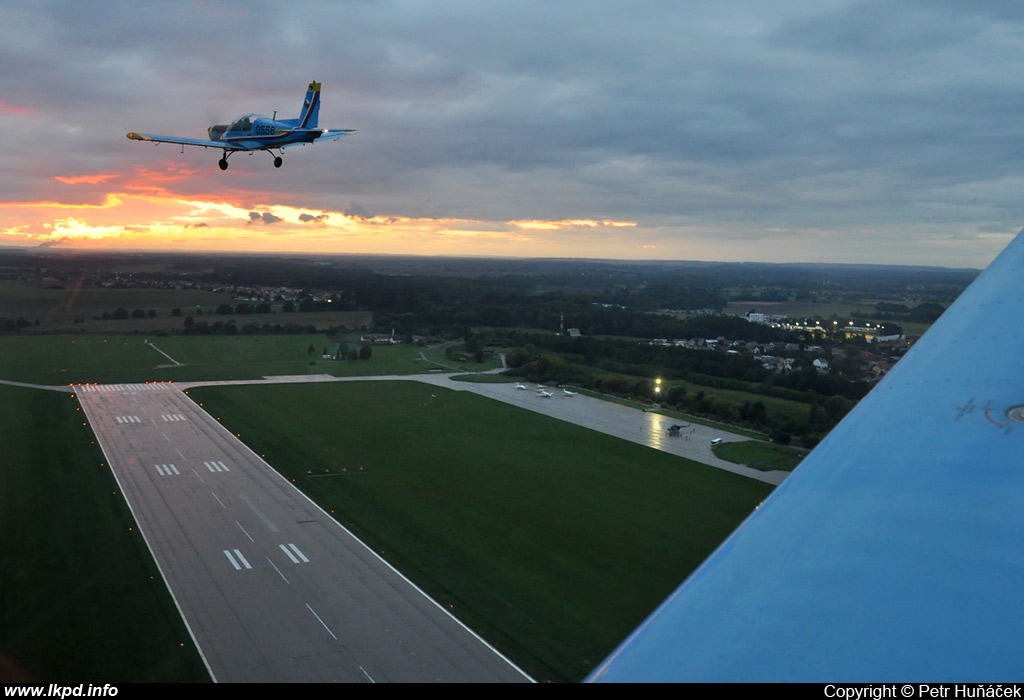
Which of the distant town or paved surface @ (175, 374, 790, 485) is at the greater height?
the distant town

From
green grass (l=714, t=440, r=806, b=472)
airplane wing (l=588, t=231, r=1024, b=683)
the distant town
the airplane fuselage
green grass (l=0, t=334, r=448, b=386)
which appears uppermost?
the airplane fuselage

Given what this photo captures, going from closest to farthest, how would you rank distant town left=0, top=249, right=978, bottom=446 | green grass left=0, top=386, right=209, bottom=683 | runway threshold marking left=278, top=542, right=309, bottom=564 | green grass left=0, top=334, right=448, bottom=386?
green grass left=0, top=386, right=209, bottom=683 → runway threshold marking left=278, top=542, right=309, bottom=564 → distant town left=0, top=249, right=978, bottom=446 → green grass left=0, top=334, right=448, bottom=386

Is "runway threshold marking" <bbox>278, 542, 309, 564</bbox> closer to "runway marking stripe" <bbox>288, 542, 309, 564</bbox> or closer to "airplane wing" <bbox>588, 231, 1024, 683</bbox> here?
"runway marking stripe" <bbox>288, 542, 309, 564</bbox>

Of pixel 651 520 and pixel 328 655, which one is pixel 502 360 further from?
pixel 328 655

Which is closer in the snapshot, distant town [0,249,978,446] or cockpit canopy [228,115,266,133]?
cockpit canopy [228,115,266,133]

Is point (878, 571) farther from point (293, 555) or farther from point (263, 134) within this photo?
point (263, 134)

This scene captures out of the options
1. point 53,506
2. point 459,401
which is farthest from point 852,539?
point 459,401

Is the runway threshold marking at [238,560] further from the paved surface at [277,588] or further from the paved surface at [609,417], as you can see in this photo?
the paved surface at [609,417]

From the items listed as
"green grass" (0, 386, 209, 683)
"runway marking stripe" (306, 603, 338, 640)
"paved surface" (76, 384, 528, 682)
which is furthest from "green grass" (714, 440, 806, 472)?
"green grass" (0, 386, 209, 683)
